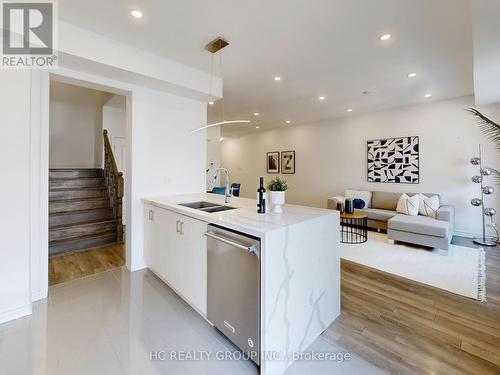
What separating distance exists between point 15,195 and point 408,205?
230 inches

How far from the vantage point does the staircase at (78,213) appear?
12.1 ft

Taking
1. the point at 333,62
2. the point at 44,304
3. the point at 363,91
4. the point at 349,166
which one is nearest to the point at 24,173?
the point at 44,304

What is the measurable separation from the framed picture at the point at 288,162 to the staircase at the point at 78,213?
16.9 feet

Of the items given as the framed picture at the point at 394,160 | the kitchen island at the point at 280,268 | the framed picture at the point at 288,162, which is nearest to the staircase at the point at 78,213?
the kitchen island at the point at 280,268

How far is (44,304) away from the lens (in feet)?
7.59

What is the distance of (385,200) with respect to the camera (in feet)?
17.2

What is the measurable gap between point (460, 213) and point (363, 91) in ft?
10.2

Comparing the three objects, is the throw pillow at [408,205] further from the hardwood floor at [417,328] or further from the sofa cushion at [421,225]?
the hardwood floor at [417,328]

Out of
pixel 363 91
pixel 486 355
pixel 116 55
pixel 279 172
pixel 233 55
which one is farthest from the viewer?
pixel 279 172

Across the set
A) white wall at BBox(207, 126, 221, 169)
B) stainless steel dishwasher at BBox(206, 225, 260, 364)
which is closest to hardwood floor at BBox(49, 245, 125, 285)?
stainless steel dishwasher at BBox(206, 225, 260, 364)

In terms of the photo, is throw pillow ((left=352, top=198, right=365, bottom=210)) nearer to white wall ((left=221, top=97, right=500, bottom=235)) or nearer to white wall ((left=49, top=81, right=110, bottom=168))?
white wall ((left=221, top=97, right=500, bottom=235))

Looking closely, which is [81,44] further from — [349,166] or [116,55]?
[349,166]
